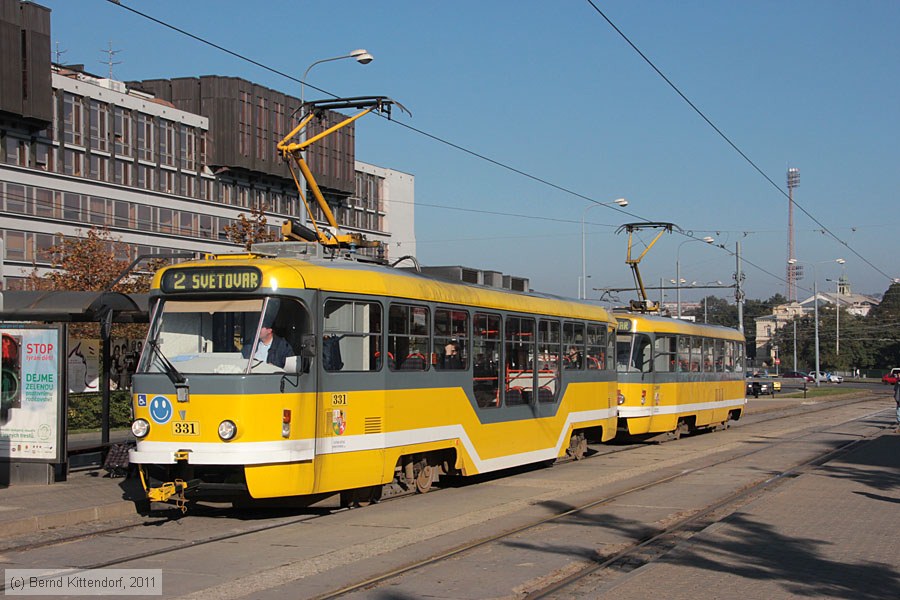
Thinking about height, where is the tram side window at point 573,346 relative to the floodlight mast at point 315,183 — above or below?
below

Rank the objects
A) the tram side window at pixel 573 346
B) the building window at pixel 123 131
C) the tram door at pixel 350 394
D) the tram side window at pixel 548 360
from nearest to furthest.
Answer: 1. the tram door at pixel 350 394
2. the tram side window at pixel 548 360
3. the tram side window at pixel 573 346
4. the building window at pixel 123 131

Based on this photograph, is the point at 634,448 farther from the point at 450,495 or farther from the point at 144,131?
the point at 144,131

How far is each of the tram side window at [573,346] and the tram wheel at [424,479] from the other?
15.3ft

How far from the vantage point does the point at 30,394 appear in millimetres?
13992

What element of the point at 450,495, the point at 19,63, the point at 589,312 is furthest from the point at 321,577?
the point at 19,63

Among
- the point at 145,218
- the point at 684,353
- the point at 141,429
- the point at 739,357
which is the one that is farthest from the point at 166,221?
the point at 141,429

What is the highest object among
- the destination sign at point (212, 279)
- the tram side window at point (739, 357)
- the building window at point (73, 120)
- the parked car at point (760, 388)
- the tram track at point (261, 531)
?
the building window at point (73, 120)

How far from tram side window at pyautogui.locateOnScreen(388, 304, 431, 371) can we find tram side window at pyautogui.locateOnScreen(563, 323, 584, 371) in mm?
5171

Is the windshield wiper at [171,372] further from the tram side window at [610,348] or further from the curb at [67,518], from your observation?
the tram side window at [610,348]

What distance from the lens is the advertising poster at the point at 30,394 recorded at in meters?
13.8

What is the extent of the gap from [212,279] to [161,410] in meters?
1.54

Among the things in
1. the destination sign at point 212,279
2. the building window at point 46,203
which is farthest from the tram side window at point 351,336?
the building window at point 46,203

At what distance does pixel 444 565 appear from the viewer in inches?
361

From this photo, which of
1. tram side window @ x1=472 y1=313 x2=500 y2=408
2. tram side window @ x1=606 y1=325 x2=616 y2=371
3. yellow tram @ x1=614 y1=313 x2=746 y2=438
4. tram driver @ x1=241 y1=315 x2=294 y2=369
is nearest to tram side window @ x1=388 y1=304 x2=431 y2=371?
tram side window @ x1=472 y1=313 x2=500 y2=408
